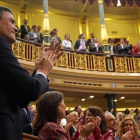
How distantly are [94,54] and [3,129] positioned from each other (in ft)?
28.3

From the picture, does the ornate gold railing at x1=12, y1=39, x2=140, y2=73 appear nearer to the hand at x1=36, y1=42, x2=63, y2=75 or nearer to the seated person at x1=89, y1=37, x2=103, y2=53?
the seated person at x1=89, y1=37, x2=103, y2=53

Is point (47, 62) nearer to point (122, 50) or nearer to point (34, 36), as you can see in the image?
point (34, 36)

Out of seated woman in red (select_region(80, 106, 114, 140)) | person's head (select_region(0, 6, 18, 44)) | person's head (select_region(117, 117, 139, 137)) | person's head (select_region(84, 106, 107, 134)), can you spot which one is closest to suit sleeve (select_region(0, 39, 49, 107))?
person's head (select_region(0, 6, 18, 44))

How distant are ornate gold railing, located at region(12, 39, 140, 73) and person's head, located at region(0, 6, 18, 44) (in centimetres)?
705

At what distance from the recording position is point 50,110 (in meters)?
1.91

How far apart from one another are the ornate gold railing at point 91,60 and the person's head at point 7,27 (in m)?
7.05

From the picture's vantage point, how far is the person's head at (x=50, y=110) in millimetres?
1901

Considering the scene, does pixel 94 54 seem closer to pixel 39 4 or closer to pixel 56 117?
pixel 39 4

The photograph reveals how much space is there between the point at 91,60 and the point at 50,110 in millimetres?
7746

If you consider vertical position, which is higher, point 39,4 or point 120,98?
point 39,4

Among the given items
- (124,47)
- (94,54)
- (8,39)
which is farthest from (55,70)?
(8,39)

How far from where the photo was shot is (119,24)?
1384 centimetres

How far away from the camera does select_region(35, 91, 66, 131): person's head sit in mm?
1901

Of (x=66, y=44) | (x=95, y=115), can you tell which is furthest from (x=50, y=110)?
(x=66, y=44)
